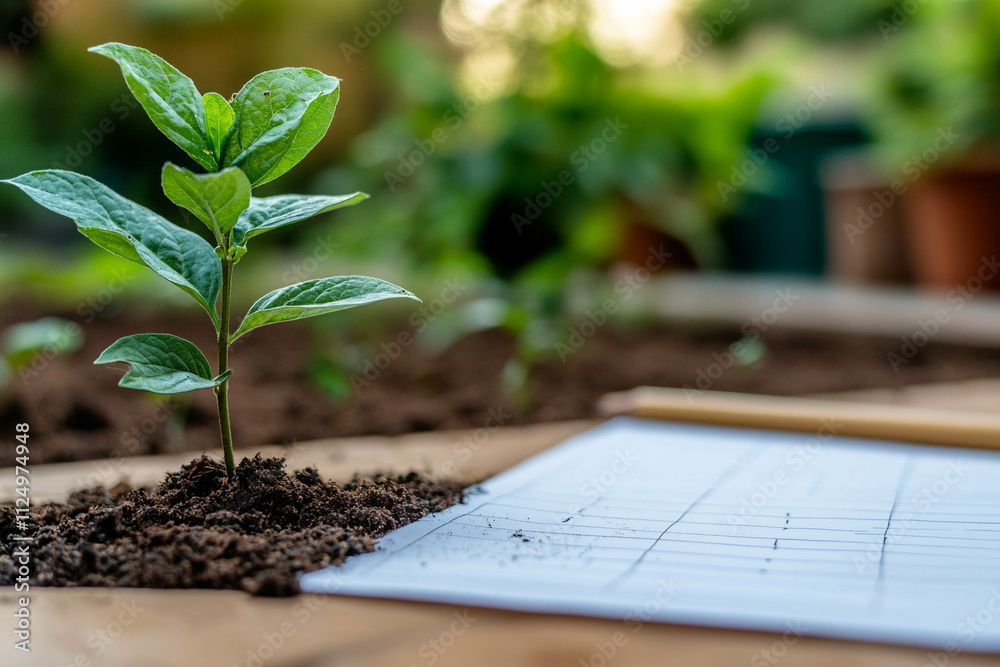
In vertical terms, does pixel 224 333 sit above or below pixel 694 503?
above

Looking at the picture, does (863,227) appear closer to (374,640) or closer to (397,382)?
(397,382)

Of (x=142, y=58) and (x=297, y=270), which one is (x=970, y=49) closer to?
(x=297, y=270)

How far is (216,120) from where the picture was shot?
53 cm

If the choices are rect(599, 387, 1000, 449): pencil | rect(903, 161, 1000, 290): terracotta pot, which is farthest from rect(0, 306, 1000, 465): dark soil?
rect(903, 161, 1000, 290): terracotta pot

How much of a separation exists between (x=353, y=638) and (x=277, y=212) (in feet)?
0.95

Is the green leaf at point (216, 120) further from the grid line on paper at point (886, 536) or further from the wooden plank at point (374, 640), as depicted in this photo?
the grid line on paper at point (886, 536)

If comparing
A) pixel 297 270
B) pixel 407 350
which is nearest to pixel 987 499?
pixel 407 350

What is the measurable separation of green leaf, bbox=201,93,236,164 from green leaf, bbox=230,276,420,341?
10 cm

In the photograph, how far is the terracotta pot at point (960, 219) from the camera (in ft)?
6.65

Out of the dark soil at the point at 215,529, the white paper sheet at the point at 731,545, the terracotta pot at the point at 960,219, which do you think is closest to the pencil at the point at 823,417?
the white paper sheet at the point at 731,545

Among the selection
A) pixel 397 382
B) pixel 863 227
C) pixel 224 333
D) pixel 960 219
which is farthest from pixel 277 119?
pixel 863 227

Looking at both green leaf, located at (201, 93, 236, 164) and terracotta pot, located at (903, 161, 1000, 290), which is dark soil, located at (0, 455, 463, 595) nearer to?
green leaf, located at (201, 93, 236, 164)

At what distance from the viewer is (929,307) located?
180 centimetres

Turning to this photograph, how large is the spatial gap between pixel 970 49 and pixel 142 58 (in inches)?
80.6
